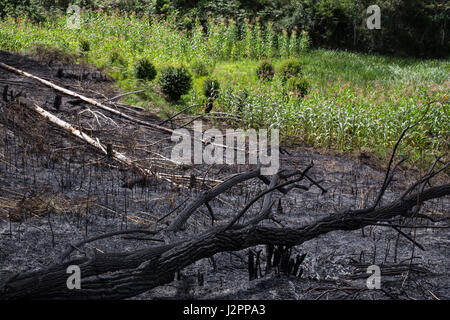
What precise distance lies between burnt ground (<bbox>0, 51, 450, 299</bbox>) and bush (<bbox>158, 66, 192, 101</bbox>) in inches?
87.7

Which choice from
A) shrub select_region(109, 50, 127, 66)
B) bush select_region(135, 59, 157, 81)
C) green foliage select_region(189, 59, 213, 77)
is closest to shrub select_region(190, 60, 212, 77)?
green foliage select_region(189, 59, 213, 77)

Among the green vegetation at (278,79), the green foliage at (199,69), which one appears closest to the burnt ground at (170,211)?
the green vegetation at (278,79)

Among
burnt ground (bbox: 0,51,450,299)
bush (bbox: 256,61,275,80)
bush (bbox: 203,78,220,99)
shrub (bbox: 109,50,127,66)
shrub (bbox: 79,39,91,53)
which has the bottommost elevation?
burnt ground (bbox: 0,51,450,299)

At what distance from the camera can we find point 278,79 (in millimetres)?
10930

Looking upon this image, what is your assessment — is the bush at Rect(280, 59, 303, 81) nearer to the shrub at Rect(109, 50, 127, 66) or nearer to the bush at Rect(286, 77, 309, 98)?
the bush at Rect(286, 77, 309, 98)

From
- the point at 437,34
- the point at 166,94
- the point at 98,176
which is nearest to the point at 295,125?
the point at 166,94

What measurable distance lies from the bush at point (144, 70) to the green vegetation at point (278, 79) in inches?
12.8

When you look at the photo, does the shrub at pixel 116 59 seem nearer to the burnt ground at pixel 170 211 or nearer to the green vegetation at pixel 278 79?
the green vegetation at pixel 278 79

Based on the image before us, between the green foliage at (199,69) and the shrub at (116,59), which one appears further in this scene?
the green foliage at (199,69)

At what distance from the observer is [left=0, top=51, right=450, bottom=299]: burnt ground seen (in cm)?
313

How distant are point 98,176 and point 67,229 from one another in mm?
1414

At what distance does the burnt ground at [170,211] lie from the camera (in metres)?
3.13

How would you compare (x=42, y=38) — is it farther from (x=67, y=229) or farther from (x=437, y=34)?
(x=437, y=34)

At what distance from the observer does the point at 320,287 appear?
2.92 meters
